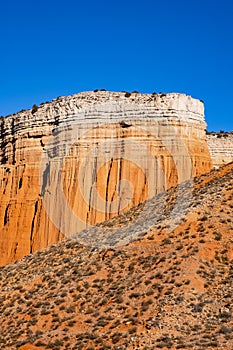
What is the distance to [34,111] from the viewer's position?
55.0m

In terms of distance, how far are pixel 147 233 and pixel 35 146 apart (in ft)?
107

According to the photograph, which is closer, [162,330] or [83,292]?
[162,330]

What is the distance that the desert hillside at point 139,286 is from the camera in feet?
53.7

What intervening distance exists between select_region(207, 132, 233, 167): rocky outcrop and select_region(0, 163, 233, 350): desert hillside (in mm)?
41495

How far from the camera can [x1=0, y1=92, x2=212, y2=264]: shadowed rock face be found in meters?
47.7

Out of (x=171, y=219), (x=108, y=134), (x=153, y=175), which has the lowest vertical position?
(x=171, y=219)

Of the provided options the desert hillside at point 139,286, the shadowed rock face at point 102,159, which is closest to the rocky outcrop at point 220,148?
the shadowed rock face at point 102,159

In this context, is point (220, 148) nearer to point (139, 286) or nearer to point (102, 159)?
point (102, 159)

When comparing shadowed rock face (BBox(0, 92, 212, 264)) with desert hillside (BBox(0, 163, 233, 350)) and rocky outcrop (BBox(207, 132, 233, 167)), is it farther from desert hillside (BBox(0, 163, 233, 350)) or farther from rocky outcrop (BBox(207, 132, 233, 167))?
desert hillside (BBox(0, 163, 233, 350))

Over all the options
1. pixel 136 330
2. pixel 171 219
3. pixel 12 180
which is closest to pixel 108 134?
pixel 12 180

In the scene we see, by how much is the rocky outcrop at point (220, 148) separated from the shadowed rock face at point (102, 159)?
1772cm

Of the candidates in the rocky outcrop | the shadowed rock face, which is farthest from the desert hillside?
the rocky outcrop

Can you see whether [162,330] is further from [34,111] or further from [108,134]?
[34,111]

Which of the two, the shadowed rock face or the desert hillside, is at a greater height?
the shadowed rock face
